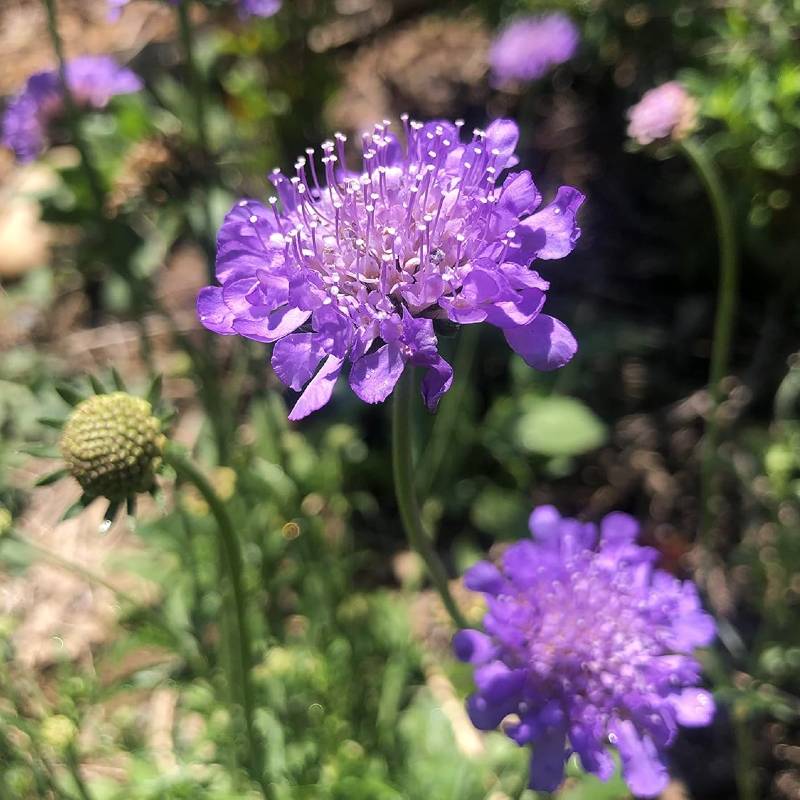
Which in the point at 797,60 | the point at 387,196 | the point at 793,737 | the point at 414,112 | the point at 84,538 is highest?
the point at 414,112

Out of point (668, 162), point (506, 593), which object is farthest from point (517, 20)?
point (506, 593)

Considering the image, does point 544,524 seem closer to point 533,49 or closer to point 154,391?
point 154,391

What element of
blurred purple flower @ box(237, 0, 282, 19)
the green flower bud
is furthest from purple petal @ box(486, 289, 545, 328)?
blurred purple flower @ box(237, 0, 282, 19)

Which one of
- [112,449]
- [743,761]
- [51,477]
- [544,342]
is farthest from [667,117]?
[743,761]

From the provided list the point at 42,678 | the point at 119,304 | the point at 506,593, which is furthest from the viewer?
the point at 119,304

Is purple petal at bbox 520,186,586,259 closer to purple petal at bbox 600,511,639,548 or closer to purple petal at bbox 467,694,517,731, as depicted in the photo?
purple petal at bbox 600,511,639,548

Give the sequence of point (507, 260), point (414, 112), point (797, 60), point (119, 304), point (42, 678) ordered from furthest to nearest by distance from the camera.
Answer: point (414, 112) < point (119, 304) < point (42, 678) < point (797, 60) < point (507, 260)

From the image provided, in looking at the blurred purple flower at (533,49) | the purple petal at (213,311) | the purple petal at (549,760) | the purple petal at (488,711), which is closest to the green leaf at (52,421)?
the purple petal at (213,311)

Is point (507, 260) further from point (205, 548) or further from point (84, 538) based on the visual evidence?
point (84, 538)
